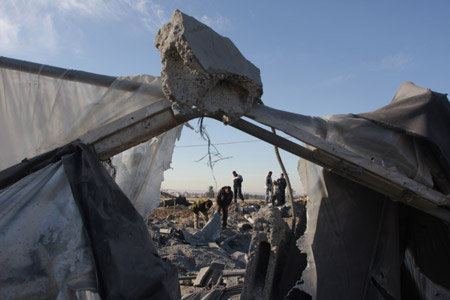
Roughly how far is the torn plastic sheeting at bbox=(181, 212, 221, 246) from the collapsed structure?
4.85 m

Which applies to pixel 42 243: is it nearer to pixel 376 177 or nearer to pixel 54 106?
pixel 54 106

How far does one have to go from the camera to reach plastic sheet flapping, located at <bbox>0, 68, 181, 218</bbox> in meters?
3.04

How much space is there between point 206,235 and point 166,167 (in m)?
5.33

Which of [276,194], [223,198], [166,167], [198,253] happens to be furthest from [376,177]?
[276,194]

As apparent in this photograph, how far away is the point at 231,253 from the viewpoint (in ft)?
27.9

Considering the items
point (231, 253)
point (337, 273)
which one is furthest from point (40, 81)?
point (231, 253)

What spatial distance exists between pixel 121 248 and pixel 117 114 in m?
1.17

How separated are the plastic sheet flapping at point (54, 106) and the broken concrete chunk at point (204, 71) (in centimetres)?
27

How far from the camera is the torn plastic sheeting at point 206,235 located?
900 cm

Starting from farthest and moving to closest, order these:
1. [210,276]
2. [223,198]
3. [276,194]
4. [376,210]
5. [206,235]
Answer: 1. [276,194]
2. [223,198]
3. [206,235]
4. [210,276]
5. [376,210]

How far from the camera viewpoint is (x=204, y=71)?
104 inches

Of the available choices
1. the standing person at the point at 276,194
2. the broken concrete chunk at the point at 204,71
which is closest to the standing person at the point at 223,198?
the standing person at the point at 276,194

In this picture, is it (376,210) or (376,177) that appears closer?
(376,177)

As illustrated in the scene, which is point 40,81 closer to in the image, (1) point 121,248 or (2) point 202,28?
(2) point 202,28
